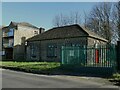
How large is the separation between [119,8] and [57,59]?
66.4ft

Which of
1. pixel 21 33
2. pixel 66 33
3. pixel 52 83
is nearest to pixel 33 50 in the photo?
pixel 66 33

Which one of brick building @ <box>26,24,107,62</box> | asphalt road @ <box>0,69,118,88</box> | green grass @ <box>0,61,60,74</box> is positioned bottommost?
asphalt road @ <box>0,69,118,88</box>

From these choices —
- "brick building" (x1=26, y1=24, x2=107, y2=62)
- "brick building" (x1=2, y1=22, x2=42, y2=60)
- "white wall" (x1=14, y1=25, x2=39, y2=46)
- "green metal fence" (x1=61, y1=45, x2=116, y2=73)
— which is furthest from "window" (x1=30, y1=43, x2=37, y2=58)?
"green metal fence" (x1=61, y1=45, x2=116, y2=73)

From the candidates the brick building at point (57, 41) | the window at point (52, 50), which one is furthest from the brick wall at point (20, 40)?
the window at point (52, 50)

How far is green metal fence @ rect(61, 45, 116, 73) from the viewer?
18.4 metres

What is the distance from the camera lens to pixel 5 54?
54.2 meters

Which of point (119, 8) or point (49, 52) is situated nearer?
point (49, 52)

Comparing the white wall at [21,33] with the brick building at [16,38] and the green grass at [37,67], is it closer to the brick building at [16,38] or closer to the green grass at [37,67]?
the brick building at [16,38]

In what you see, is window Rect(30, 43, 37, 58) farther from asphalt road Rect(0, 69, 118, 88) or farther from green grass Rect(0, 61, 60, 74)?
asphalt road Rect(0, 69, 118, 88)

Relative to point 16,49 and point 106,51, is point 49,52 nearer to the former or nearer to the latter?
point 16,49

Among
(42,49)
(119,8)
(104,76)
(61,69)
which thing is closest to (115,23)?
(119,8)

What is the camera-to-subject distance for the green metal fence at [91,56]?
1841 cm

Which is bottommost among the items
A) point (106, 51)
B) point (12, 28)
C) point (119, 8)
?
point (106, 51)

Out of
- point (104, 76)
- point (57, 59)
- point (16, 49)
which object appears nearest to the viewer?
point (104, 76)
